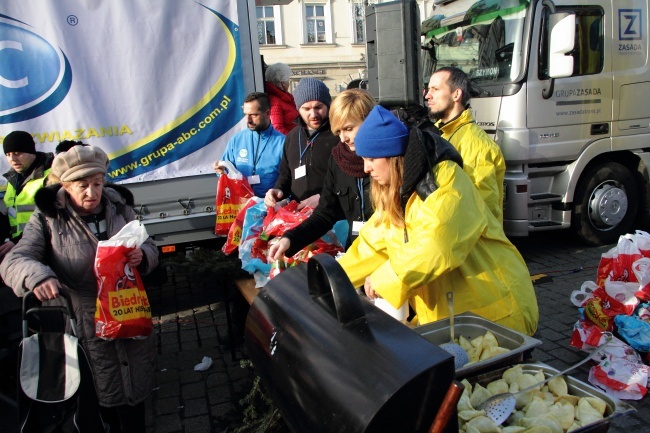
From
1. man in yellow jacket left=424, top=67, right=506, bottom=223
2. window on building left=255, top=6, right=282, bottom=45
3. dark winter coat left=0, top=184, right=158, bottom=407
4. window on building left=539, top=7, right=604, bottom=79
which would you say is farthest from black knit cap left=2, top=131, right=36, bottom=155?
window on building left=255, top=6, right=282, bottom=45

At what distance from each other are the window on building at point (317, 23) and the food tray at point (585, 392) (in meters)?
28.4

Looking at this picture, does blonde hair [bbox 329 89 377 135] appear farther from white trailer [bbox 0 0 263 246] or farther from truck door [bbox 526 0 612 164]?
truck door [bbox 526 0 612 164]

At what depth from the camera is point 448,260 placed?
5.60ft

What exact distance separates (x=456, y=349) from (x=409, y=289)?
10.1 inches

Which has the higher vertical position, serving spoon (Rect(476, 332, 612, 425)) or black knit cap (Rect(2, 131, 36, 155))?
black knit cap (Rect(2, 131, 36, 155))

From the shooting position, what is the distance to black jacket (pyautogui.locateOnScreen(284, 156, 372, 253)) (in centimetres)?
283

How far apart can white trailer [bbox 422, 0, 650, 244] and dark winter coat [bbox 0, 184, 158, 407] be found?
4.40 meters

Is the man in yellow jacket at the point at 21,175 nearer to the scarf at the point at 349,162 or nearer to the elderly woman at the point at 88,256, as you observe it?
the elderly woman at the point at 88,256

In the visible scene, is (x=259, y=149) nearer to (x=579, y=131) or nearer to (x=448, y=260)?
(x=448, y=260)

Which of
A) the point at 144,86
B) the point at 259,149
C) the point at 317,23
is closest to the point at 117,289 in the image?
the point at 259,149

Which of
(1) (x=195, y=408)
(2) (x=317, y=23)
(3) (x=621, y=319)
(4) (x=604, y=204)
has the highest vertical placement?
(2) (x=317, y=23)

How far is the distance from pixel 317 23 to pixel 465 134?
2664 centimetres

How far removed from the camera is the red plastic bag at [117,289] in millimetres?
2549

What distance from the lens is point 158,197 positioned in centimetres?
463
